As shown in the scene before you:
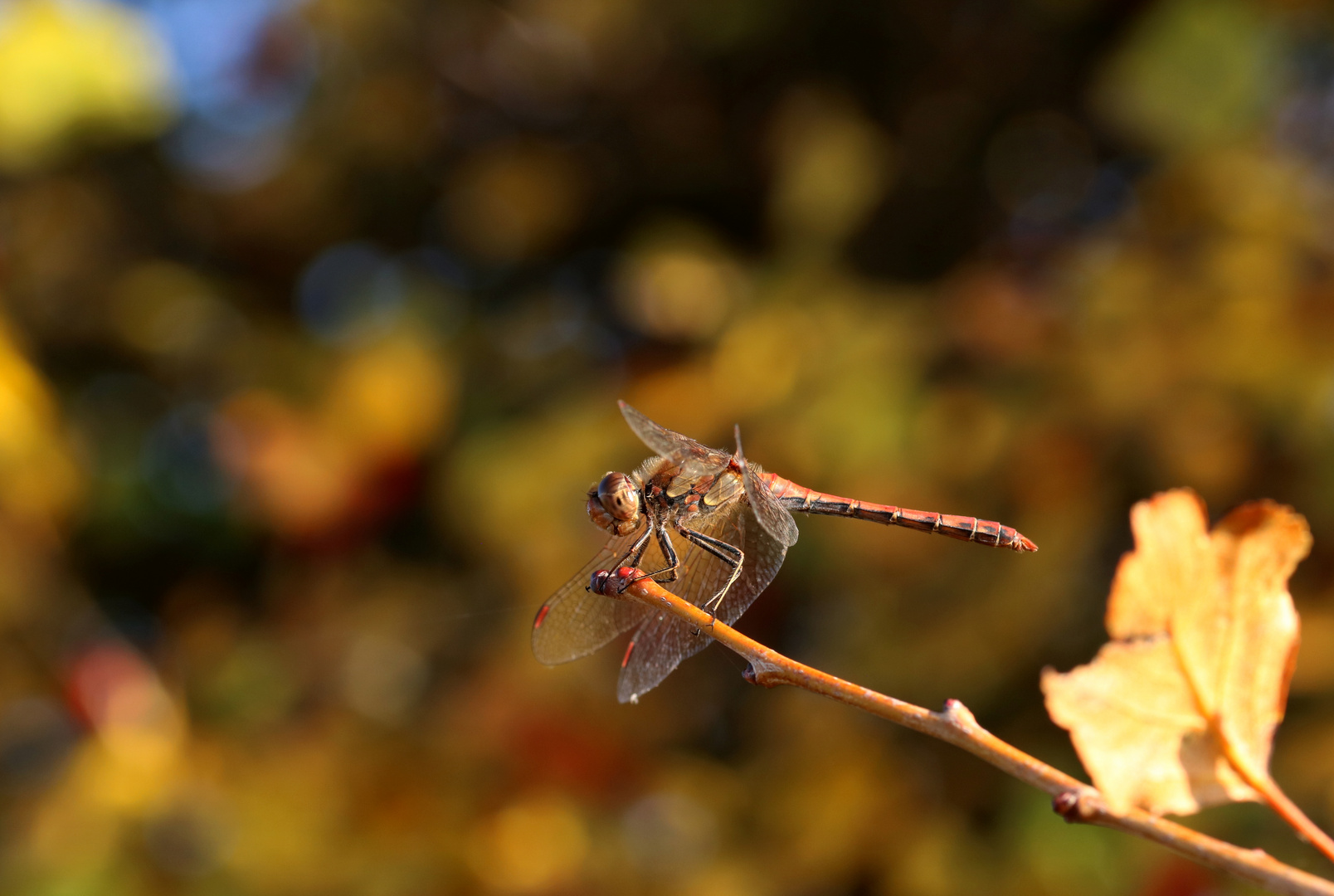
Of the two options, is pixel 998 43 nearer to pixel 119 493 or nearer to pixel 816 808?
pixel 816 808

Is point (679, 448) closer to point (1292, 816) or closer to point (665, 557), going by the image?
point (665, 557)

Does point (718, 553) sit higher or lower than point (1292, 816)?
higher

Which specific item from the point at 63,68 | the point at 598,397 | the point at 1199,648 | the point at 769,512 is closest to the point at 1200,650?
the point at 1199,648

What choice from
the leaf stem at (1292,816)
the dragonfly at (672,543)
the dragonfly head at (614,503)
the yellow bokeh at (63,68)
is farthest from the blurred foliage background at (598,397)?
the leaf stem at (1292,816)

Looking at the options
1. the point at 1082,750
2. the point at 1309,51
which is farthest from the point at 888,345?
the point at 1082,750

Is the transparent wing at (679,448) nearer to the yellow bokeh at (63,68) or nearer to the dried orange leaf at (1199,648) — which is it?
the dried orange leaf at (1199,648)

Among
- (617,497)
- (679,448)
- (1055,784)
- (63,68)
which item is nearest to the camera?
(1055,784)
